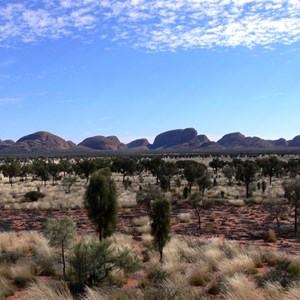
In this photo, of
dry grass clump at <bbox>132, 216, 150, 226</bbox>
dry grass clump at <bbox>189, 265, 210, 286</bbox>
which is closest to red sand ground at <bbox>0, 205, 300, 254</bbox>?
dry grass clump at <bbox>132, 216, 150, 226</bbox>

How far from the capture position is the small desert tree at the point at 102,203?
17875mm

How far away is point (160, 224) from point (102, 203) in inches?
102

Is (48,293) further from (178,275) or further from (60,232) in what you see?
(60,232)

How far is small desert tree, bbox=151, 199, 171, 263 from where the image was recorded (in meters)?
17.0

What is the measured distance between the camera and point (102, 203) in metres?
17.8

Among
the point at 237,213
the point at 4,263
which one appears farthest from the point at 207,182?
the point at 4,263

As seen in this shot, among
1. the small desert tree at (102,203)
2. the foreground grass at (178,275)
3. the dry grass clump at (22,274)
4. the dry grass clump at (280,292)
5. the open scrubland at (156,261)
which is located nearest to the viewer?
the dry grass clump at (280,292)

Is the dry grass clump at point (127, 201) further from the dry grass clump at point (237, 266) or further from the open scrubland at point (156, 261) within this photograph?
the dry grass clump at point (237, 266)

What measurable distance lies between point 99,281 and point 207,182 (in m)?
30.1

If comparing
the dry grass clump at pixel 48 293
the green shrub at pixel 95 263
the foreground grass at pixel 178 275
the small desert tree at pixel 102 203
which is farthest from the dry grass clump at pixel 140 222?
the dry grass clump at pixel 48 293

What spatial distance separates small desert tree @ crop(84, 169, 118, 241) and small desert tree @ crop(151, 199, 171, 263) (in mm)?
1960

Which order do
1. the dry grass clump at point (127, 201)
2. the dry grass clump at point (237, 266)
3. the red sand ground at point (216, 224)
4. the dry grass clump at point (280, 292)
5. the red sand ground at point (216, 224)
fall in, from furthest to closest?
the dry grass clump at point (127, 201) → the red sand ground at point (216, 224) → the red sand ground at point (216, 224) → the dry grass clump at point (237, 266) → the dry grass clump at point (280, 292)

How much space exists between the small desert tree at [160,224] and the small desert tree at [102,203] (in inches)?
77.2

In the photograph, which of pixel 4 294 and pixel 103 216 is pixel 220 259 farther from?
pixel 4 294
